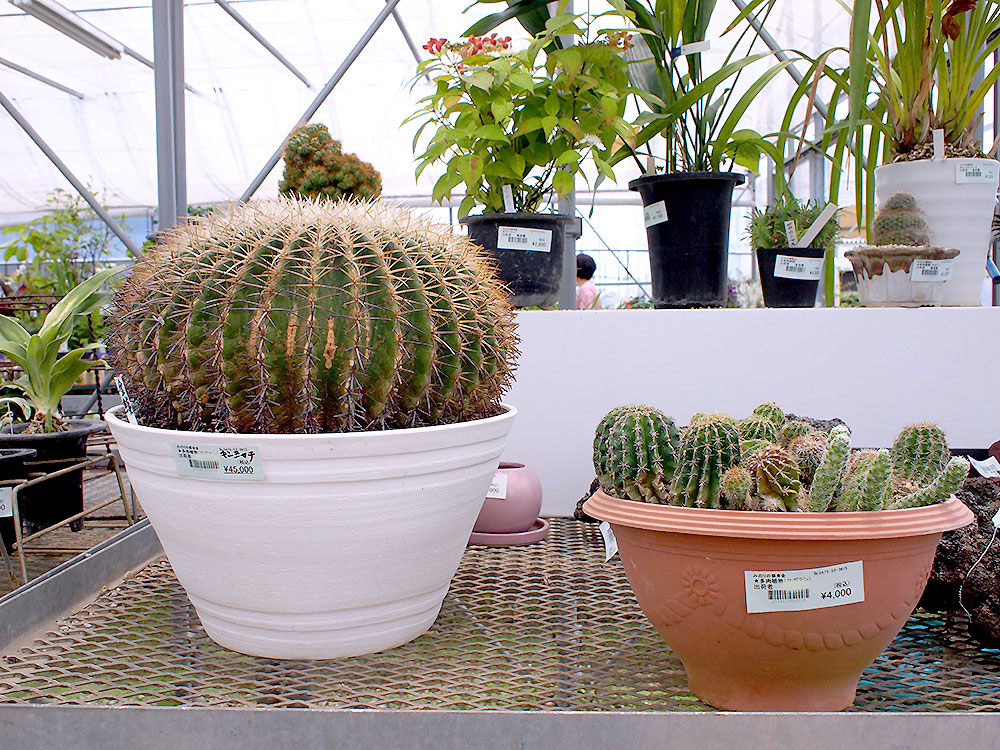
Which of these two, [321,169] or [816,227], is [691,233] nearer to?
[816,227]

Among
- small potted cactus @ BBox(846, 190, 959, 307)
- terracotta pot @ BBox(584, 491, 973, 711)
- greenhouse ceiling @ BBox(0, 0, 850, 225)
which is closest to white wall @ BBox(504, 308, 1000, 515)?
small potted cactus @ BBox(846, 190, 959, 307)

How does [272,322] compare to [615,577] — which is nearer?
[272,322]

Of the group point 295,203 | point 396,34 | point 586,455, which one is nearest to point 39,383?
point 295,203

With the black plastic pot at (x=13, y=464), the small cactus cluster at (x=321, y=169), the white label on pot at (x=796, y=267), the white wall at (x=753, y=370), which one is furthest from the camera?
the small cactus cluster at (x=321, y=169)

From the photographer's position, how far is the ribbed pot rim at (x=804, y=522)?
57cm

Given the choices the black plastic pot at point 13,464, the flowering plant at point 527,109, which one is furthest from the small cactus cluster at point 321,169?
the black plastic pot at point 13,464

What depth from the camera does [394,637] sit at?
77 cm

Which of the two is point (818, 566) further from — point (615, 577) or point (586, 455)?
point (586, 455)

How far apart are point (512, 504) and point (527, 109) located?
25.6 inches

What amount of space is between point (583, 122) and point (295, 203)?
25.7 inches

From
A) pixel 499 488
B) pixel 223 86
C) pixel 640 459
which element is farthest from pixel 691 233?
pixel 223 86

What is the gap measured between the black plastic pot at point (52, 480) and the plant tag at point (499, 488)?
671 mm

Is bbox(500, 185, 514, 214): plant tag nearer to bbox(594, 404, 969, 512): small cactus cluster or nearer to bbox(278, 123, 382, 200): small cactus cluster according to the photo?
bbox(278, 123, 382, 200): small cactus cluster

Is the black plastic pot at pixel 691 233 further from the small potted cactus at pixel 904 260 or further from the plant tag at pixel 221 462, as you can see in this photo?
the plant tag at pixel 221 462
